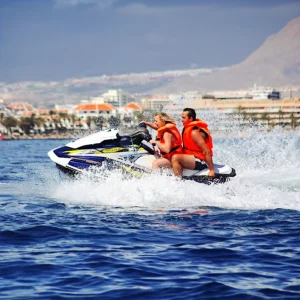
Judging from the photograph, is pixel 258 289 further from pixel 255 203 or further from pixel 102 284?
pixel 255 203

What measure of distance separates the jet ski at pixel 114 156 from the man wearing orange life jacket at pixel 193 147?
135 millimetres

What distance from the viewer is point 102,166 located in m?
11.3

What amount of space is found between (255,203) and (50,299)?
478 centimetres

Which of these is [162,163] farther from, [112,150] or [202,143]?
[112,150]

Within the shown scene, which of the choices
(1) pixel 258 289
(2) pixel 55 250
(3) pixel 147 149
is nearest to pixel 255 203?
(3) pixel 147 149

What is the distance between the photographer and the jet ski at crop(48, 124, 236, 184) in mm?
11258

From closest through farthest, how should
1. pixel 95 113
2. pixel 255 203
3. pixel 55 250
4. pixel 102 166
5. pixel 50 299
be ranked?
pixel 50 299, pixel 55 250, pixel 255 203, pixel 102 166, pixel 95 113

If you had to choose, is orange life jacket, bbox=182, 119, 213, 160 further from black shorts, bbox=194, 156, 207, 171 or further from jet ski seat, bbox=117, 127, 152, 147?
jet ski seat, bbox=117, 127, 152, 147

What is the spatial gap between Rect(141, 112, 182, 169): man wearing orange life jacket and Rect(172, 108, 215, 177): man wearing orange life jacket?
12cm

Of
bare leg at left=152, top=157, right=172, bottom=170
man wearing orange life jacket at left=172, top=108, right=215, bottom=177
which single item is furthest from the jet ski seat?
man wearing orange life jacket at left=172, top=108, right=215, bottom=177

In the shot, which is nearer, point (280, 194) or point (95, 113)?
point (280, 194)

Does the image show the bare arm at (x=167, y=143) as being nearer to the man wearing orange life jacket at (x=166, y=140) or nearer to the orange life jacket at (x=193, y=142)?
the man wearing orange life jacket at (x=166, y=140)

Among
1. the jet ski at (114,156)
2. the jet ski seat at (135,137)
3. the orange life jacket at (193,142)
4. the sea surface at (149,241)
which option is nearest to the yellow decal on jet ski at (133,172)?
the jet ski at (114,156)

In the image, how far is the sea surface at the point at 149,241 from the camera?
21.7 feet
